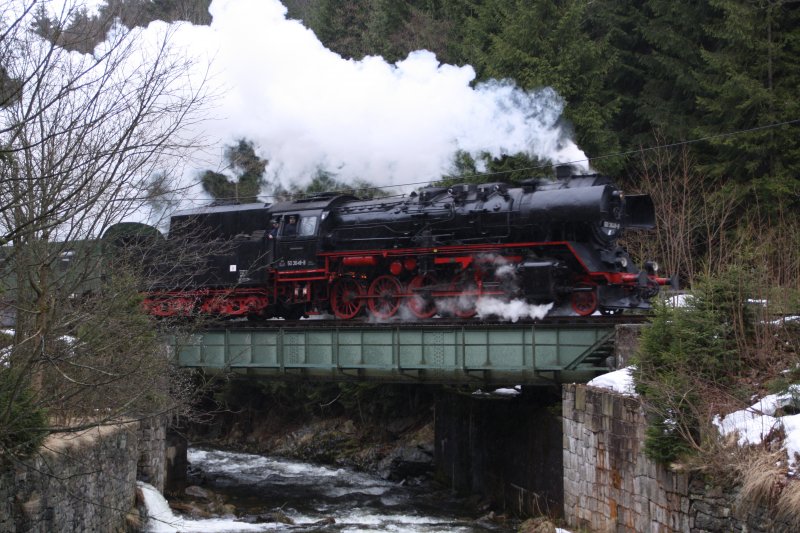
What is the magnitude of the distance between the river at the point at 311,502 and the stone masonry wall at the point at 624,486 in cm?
360

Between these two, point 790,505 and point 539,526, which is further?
point 539,526

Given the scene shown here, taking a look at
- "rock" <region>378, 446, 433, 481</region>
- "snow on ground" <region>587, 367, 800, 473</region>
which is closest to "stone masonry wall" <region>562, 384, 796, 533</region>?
"snow on ground" <region>587, 367, 800, 473</region>

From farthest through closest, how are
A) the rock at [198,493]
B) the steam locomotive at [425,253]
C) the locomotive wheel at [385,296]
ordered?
the locomotive wheel at [385,296]
the rock at [198,493]
the steam locomotive at [425,253]

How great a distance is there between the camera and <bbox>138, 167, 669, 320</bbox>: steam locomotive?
19391mm

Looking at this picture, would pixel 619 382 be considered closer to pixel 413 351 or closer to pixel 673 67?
pixel 413 351

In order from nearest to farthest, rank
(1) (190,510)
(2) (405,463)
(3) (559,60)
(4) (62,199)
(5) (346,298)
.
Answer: (4) (62,199) → (1) (190,510) → (5) (346,298) → (2) (405,463) → (3) (559,60)

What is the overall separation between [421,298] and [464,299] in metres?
1.26

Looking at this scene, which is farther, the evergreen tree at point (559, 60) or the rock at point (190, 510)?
the evergreen tree at point (559, 60)

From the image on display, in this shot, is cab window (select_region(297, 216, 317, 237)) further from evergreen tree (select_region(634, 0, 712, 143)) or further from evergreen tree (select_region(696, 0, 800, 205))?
evergreen tree (select_region(634, 0, 712, 143))

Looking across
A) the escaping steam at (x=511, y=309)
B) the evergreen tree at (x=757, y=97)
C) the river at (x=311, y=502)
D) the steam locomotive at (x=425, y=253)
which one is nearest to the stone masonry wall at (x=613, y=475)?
the river at (x=311, y=502)

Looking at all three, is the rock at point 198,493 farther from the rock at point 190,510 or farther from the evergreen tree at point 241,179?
the evergreen tree at point 241,179

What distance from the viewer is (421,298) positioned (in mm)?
21766

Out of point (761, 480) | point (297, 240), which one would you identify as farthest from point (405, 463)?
point (761, 480)

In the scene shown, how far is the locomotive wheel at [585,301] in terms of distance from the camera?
63.0 feet
